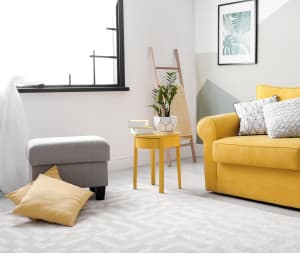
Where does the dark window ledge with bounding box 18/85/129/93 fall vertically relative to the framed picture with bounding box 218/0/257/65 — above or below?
below

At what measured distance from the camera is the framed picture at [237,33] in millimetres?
4848

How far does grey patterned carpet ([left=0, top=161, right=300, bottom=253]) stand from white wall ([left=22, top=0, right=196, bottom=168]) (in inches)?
39.9

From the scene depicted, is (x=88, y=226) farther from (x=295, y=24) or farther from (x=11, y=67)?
Result: (x=295, y=24)

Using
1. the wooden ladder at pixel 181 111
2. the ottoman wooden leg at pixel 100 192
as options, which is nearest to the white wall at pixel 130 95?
the wooden ladder at pixel 181 111

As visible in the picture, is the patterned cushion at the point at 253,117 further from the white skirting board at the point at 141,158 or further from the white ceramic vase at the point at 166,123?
the white skirting board at the point at 141,158

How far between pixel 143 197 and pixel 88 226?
0.79 meters

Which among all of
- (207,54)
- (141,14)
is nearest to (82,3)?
(141,14)

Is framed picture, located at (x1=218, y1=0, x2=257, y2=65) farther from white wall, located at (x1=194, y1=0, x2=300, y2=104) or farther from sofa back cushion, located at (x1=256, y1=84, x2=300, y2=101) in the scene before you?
sofa back cushion, located at (x1=256, y1=84, x2=300, y2=101)

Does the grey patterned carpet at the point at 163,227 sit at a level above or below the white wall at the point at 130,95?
below

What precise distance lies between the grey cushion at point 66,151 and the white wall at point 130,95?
2.58 feet

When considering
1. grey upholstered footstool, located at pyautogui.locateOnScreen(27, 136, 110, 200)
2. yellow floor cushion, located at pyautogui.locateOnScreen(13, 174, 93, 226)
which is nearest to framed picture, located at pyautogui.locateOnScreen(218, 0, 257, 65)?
grey upholstered footstool, located at pyautogui.locateOnScreen(27, 136, 110, 200)

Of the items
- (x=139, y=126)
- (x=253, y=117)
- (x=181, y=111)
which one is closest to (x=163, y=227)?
(x=139, y=126)

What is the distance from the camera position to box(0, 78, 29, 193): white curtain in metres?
3.78

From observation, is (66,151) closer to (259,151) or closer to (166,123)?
(166,123)
